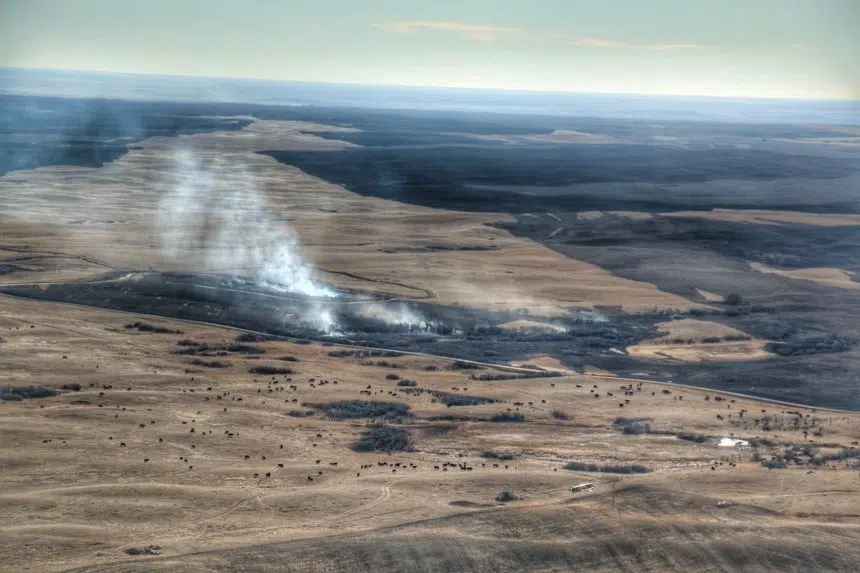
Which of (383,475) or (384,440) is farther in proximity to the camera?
(384,440)

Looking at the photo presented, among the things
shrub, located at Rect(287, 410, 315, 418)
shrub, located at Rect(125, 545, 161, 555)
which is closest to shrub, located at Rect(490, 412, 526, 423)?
shrub, located at Rect(287, 410, 315, 418)

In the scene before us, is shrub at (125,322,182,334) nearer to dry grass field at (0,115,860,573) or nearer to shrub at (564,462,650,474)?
dry grass field at (0,115,860,573)

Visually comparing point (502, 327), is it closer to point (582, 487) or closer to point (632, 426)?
point (632, 426)

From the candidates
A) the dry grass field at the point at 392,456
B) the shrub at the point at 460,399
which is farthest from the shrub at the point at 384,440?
the shrub at the point at 460,399

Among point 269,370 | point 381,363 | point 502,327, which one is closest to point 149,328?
point 269,370

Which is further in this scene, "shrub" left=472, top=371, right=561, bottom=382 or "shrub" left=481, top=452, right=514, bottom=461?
"shrub" left=472, top=371, right=561, bottom=382

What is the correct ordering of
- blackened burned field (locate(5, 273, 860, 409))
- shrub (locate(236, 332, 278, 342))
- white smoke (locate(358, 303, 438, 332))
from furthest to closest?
white smoke (locate(358, 303, 438, 332))
shrub (locate(236, 332, 278, 342))
blackened burned field (locate(5, 273, 860, 409))
